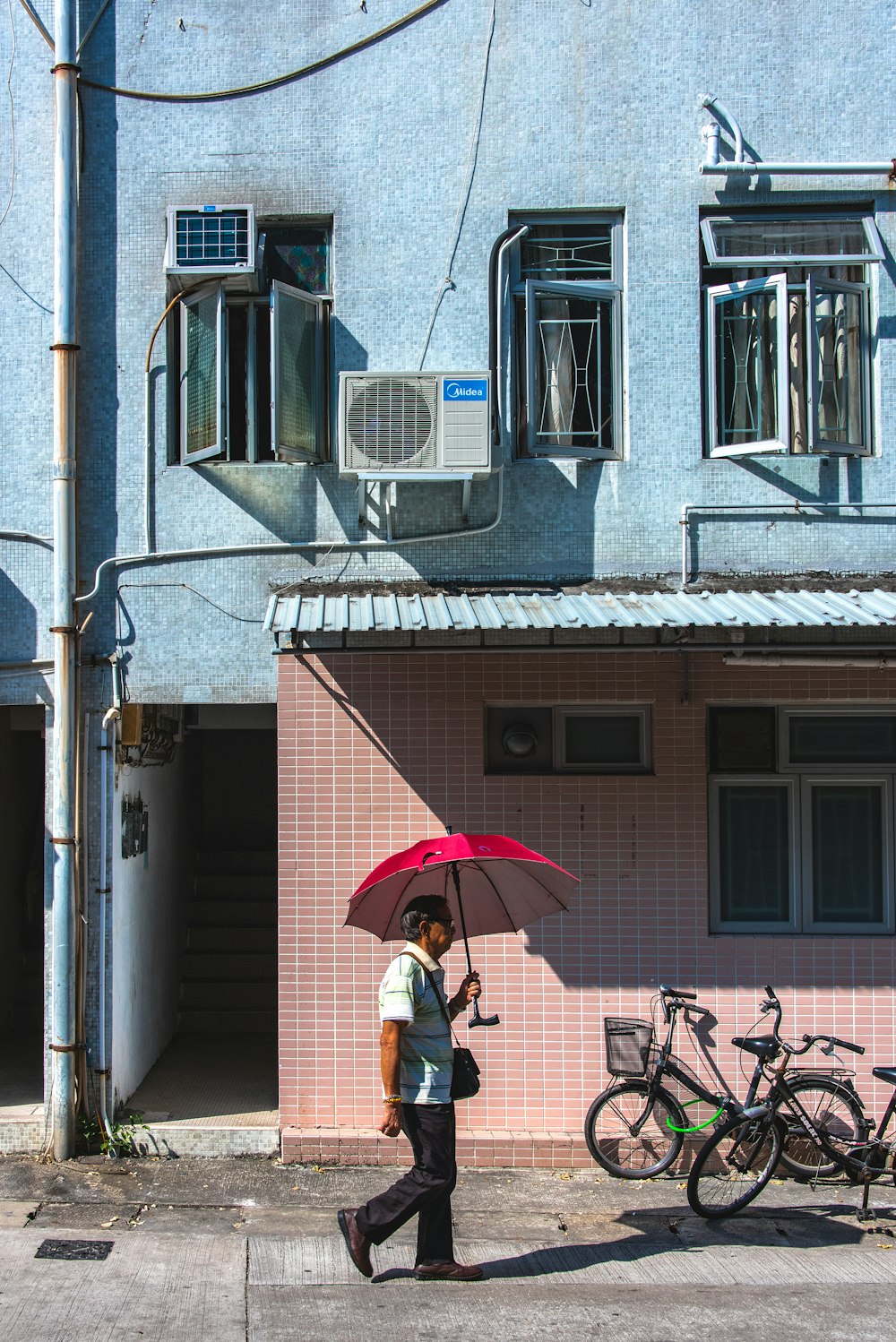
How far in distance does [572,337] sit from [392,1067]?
5178mm

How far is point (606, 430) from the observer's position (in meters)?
8.52

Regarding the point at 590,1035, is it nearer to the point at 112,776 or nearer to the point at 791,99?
the point at 112,776

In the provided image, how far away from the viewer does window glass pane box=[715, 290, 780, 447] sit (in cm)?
846

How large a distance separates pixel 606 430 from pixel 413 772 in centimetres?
276

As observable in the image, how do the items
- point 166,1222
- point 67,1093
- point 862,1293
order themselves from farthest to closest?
point 67,1093
point 166,1222
point 862,1293

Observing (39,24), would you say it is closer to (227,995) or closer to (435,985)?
(435,985)

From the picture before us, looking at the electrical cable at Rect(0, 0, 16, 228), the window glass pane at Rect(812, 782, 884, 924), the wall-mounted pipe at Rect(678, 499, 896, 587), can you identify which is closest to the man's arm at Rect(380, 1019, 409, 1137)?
the window glass pane at Rect(812, 782, 884, 924)

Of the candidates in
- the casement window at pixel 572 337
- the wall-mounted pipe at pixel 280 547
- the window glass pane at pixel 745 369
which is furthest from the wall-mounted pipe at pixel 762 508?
the wall-mounted pipe at pixel 280 547

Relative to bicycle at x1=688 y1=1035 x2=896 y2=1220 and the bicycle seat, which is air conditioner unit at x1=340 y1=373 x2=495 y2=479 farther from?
bicycle at x1=688 y1=1035 x2=896 y2=1220

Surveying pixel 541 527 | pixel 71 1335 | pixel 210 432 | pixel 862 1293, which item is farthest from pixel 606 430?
pixel 71 1335

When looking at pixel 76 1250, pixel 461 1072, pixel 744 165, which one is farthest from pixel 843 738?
pixel 76 1250

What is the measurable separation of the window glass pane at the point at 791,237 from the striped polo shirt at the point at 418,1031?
546cm

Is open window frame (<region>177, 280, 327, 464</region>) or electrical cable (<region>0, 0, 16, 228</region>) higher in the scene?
electrical cable (<region>0, 0, 16, 228</region>)

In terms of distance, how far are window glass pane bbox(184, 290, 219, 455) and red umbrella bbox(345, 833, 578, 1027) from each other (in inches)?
132
